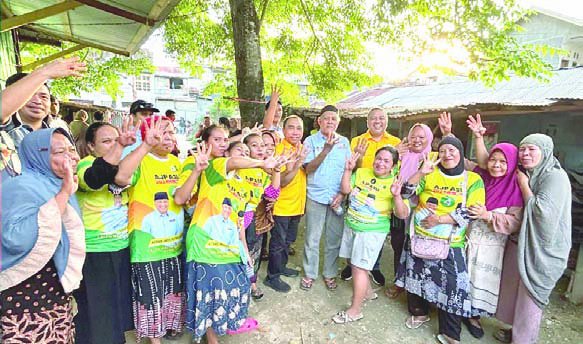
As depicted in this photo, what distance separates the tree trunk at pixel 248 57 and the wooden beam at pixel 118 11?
1.21 meters

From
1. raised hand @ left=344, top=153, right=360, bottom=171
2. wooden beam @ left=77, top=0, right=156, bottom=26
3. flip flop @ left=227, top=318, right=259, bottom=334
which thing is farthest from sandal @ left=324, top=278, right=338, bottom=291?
wooden beam @ left=77, top=0, right=156, bottom=26

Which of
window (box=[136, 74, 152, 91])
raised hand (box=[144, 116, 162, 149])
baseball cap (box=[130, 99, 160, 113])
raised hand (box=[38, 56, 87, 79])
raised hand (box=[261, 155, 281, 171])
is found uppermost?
window (box=[136, 74, 152, 91])

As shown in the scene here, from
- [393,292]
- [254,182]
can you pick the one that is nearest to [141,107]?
[254,182]

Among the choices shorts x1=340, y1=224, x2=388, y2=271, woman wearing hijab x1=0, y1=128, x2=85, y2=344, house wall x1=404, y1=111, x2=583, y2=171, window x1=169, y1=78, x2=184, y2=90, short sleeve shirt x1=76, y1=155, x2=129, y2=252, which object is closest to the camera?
woman wearing hijab x1=0, y1=128, x2=85, y2=344

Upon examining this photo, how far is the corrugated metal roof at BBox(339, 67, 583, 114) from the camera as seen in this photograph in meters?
6.28

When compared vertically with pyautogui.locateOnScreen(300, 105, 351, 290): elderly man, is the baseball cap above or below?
Result: above

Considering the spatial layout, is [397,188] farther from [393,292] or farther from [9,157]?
[9,157]

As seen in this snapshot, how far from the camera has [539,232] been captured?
2623 mm

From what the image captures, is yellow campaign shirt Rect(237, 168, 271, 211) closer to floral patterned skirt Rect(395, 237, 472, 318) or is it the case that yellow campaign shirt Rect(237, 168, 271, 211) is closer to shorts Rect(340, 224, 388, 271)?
shorts Rect(340, 224, 388, 271)

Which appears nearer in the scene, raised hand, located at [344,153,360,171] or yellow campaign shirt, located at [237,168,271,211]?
yellow campaign shirt, located at [237,168,271,211]

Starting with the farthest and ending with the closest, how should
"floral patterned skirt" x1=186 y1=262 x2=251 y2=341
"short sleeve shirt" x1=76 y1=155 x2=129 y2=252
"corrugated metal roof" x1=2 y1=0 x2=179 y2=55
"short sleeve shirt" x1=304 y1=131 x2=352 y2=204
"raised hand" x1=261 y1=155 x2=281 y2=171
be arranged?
"corrugated metal roof" x1=2 y1=0 x2=179 y2=55
"short sleeve shirt" x1=304 y1=131 x2=352 y2=204
"floral patterned skirt" x1=186 y1=262 x2=251 y2=341
"raised hand" x1=261 y1=155 x2=281 y2=171
"short sleeve shirt" x1=76 y1=155 x2=129 y2=252

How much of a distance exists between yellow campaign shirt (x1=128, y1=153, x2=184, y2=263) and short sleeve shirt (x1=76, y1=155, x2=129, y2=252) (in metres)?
0.08

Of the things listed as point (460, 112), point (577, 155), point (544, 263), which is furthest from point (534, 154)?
point (577, 155)


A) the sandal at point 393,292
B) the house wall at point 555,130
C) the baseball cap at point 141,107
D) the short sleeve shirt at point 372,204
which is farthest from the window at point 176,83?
the sandal at point 393,292
